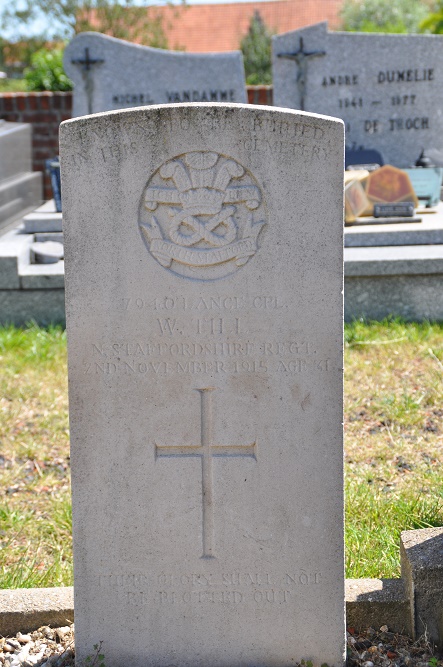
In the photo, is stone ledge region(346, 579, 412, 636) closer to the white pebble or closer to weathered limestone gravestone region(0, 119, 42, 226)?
the white pebble

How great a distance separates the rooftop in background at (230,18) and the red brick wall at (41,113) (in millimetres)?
19862

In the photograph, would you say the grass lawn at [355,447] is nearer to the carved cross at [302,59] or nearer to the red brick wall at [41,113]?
the carved cross at [302,59]

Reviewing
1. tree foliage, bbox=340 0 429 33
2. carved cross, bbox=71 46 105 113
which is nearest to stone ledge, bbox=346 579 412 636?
carved cross, bbox=71 46 105 113

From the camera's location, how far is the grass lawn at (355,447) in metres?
3.38

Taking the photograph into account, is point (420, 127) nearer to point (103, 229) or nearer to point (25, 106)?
point (25, 106)

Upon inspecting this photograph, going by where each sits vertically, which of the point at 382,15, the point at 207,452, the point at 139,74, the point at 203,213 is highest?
the point at 382,15

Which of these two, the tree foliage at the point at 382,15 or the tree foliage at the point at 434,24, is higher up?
the tree foliage at the point at 382,15

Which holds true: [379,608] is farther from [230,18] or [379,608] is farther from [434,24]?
[230,18]

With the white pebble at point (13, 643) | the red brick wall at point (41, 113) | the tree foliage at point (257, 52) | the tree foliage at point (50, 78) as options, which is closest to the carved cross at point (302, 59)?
the red brick wall at point (41, 113)

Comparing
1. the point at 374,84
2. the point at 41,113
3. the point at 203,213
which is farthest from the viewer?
the point at 41,113

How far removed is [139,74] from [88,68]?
18.6 inches

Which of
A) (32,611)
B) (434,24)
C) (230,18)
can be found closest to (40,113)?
(32,611)

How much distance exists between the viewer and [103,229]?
2439 millimetres

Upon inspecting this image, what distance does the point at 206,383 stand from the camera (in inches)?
98.9
